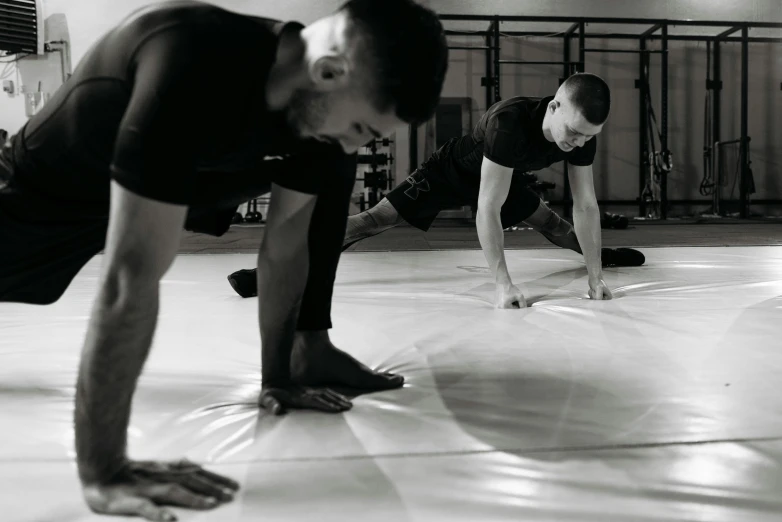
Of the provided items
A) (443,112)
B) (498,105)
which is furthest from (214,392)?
(443,112)

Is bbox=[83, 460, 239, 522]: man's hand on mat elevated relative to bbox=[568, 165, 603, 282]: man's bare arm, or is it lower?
lower

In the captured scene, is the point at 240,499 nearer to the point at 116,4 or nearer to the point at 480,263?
the point at 480,263

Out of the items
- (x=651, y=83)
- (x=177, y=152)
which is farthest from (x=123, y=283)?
(x=651, y=83)

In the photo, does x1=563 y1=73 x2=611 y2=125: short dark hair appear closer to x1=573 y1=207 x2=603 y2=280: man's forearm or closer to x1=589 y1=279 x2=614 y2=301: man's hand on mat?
x1=573 y1=207 x2=603 y2=280: man's forearm

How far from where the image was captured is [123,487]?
0.78 meters

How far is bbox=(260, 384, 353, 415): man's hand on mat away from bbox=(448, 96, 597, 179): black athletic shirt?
134 centimetres

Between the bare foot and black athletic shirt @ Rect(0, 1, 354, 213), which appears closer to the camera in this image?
black athletic shirt @ Rect(0, 1, 354, 213)

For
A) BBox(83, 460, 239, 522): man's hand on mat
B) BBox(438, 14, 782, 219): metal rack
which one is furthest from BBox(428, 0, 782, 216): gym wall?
BBox(83, 460, 239, 522): man's hand on mat

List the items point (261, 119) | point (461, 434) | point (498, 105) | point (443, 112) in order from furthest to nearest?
point (443, 112), point (498, 105), point (461, 434), point (261, 119)

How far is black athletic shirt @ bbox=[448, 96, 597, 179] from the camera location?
7.50ft

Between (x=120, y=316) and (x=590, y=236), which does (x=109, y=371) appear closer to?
(x=120, y=316)

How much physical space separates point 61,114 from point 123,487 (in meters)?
0.55

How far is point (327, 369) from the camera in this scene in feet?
4.26

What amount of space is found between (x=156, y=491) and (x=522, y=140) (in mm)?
1829
